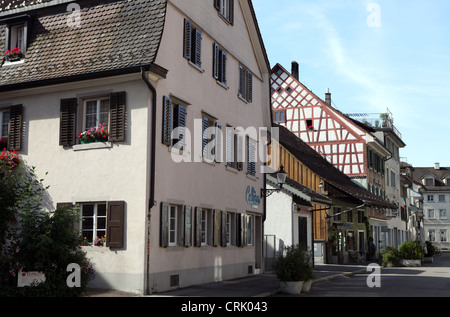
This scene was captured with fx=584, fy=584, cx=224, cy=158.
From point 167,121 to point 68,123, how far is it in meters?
2.63

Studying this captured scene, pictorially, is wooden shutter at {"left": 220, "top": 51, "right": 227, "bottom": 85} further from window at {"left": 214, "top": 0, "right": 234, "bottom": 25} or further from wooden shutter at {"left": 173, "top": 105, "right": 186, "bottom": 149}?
wooden shutter at {"left": 173, "top": 105, "right": 186, "bottom": 149}

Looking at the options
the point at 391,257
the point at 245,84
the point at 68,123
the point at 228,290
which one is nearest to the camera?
the point at 68,123

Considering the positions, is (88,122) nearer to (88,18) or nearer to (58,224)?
(88,18)

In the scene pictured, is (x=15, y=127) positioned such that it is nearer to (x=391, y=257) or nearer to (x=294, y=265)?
(x=294, y=265)

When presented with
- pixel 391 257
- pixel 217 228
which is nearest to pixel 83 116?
pixel 217 228

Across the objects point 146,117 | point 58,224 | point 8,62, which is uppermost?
point 8,62

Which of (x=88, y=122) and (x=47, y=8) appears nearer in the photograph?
(x=88, y=122)

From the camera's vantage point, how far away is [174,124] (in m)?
16.5

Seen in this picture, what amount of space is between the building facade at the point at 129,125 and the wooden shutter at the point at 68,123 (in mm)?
30
